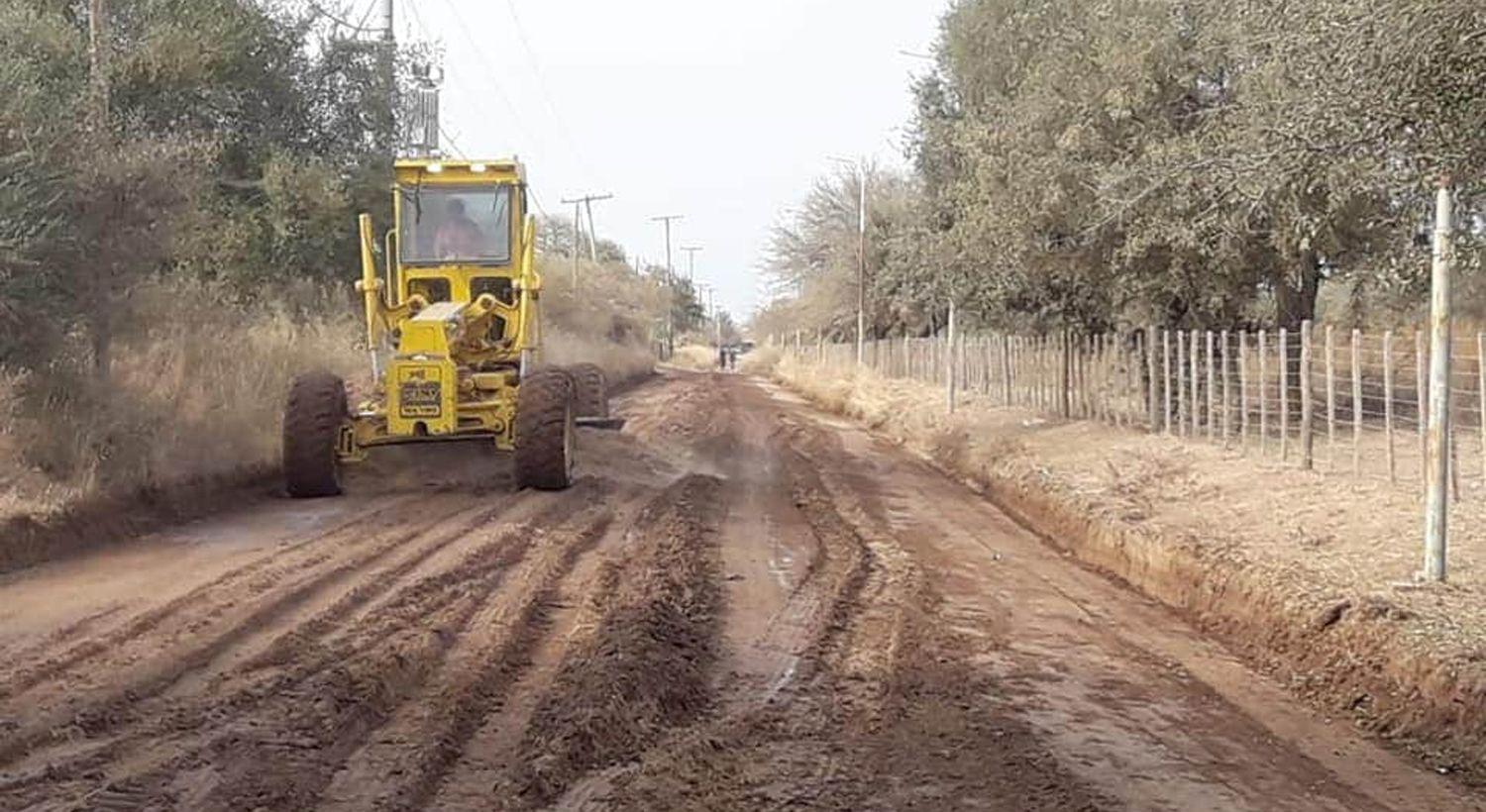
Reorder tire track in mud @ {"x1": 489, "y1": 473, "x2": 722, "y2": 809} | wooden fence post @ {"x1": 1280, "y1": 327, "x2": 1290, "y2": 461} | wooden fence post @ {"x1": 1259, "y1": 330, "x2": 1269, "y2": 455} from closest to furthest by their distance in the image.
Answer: tire track in mud @ {"x1": 489, "y1": 473, "x2": 722, "y2": 809}
wooden fence post @ {"x1": 1280, "y1": 327, "x2": 1290, "y2": 461}
wooden fence post @ {"x1": 1259, "y1": 330, "x2": 1269, "y2": 455}

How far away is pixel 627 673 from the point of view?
8117 mm

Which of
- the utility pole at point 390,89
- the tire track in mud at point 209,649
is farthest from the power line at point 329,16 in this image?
the tire track in mud at point 209,649

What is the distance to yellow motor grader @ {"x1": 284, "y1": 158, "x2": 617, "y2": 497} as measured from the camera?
16547 mm

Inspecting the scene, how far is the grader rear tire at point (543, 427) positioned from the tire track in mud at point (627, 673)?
347 cm

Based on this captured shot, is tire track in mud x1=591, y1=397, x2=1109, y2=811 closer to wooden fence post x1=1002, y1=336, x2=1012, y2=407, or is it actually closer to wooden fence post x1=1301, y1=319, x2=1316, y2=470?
wooden fence post x1=1301, y1=319, x2=1316, y2=470

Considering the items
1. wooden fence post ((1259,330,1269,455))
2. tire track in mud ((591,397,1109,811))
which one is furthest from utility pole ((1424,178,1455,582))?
wooden fence post ((1259,330,1269,455))

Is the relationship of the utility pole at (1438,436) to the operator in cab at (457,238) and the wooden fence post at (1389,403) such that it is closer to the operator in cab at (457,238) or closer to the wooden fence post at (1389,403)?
the wooden fence post at (1389,403)

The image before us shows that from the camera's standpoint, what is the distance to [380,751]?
6.75 meters

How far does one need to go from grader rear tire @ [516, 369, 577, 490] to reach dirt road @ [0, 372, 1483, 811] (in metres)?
2.09

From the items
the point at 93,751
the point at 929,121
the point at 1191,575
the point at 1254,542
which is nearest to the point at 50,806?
the point at 93,751

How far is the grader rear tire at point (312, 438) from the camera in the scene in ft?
54.2

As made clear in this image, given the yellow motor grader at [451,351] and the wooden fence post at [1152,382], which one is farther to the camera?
the wooden fence post at [1152,382]

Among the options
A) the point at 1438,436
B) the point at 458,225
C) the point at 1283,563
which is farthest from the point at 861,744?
the point at 458,225

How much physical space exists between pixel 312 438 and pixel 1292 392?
11915 millimetres
